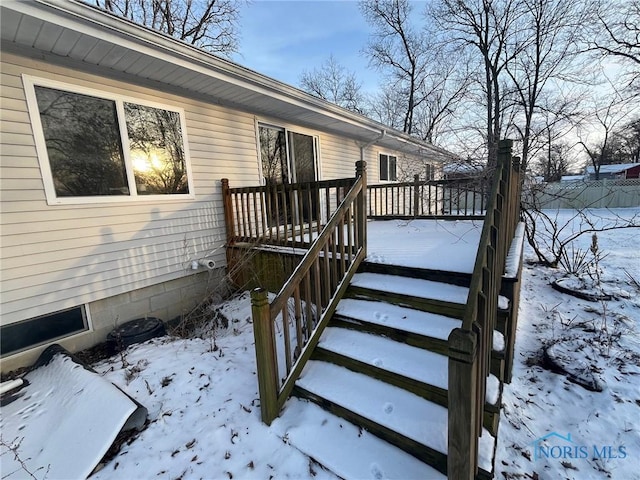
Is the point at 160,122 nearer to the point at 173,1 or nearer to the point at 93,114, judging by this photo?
the point at 93,114

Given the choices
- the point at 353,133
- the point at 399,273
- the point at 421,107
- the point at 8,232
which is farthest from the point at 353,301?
the point at 421,107

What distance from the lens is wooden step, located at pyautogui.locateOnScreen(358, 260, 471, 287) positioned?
9.33ft

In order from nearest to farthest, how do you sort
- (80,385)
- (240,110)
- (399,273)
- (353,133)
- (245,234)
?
1. (80,385)
2. (399,273)
3. (245,234)
4. (240,110)
5. (353,133)

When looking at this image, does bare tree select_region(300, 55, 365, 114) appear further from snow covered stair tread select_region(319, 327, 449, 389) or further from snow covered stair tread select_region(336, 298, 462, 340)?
snow covered stair tread select_region(319, 327, 449, 389)

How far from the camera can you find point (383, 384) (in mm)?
2332

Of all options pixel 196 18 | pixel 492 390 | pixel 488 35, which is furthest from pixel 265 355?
pixel 488 35

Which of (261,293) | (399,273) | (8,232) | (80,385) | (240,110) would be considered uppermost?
(240,110)

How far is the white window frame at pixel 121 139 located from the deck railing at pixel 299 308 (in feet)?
8.50

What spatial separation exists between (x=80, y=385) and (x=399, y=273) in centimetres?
326

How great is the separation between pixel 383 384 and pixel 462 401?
99 centimetres

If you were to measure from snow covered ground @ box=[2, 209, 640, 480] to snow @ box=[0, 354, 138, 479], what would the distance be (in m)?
0.20

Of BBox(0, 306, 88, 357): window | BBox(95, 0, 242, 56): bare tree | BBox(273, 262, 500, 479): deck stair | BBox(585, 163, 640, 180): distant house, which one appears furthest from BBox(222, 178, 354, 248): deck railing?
BBox(585, 163, 640, 180): distant house

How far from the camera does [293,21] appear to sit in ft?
22.5

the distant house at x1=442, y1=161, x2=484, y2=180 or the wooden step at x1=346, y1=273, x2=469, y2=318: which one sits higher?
the distant house at x1=442, y1=161, x2=484, y2=180
